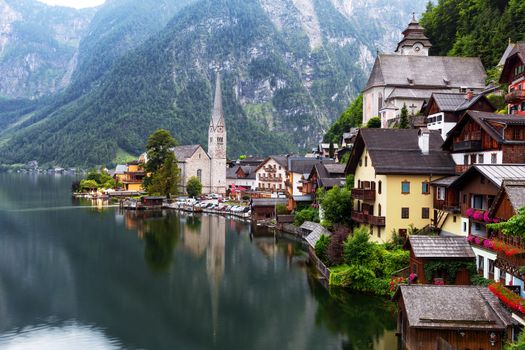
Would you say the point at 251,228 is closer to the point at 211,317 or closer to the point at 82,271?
the point at 82,271

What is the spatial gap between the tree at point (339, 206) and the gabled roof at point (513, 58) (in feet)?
57.8

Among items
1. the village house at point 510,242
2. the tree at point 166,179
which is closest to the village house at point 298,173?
the tree at point 166,179

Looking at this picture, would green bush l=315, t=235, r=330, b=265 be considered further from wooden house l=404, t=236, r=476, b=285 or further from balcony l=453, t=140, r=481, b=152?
wooden house l=404, t=236, r=476, b=285

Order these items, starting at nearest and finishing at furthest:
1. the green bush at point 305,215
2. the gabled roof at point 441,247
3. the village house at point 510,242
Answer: the village house at point 510,242
the gabled roof at point 441,247
the green bush at point 305,215

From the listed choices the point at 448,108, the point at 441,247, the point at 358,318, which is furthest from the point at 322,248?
the point at 448,108

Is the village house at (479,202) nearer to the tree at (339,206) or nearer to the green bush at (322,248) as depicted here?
the green bush at (322,248)

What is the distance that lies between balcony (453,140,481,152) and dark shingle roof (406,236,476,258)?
733 centimetres

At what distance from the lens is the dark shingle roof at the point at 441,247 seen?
1098 inches

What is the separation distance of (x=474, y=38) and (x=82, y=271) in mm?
62417

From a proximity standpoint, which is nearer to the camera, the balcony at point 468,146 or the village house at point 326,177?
the balcony at point 468,146

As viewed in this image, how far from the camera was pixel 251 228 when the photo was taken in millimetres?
66938

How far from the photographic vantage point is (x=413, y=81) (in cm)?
7275

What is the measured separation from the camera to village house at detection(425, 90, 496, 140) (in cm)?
4159

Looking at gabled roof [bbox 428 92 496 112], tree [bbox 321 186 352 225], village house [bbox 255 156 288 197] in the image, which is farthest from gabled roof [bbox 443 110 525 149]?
village house [bbox 255 156 288 197]
